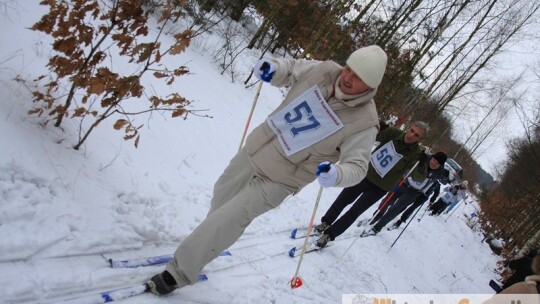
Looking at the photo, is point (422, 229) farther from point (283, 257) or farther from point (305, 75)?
point (305, 75)

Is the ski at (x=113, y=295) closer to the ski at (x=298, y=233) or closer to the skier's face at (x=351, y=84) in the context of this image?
the skier's face at (x=351, y=84)

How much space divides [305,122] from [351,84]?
44cm

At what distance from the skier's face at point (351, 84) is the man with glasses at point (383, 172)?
2.69 meters

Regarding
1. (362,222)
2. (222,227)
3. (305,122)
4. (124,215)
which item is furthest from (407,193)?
(124,215)

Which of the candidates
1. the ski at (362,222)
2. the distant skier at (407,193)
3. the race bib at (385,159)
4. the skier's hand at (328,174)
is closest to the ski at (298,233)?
the race bib at (385,159)

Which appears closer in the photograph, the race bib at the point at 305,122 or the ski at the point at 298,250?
the race bib at the point at 305,122

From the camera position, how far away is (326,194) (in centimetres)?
869

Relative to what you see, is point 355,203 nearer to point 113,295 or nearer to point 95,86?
point 113,295

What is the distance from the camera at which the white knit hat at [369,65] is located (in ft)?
8.64

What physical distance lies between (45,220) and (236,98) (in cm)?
622

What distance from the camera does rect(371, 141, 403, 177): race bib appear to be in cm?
522

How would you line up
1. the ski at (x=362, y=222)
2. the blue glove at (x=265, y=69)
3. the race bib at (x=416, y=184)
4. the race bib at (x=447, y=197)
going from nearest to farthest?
the blue glove at (x=265, y=69) < the race bib at (x=416, y=184) < the ski at (x=362, y=222) < the race bib at (x=447, y=197)

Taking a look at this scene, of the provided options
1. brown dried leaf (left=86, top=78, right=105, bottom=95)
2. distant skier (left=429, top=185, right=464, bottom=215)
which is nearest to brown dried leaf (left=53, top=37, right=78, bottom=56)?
brown dried leaf (left=86, top=78, right=105, bottom=95)

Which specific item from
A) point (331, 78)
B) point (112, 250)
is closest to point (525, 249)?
point (331, 78)
